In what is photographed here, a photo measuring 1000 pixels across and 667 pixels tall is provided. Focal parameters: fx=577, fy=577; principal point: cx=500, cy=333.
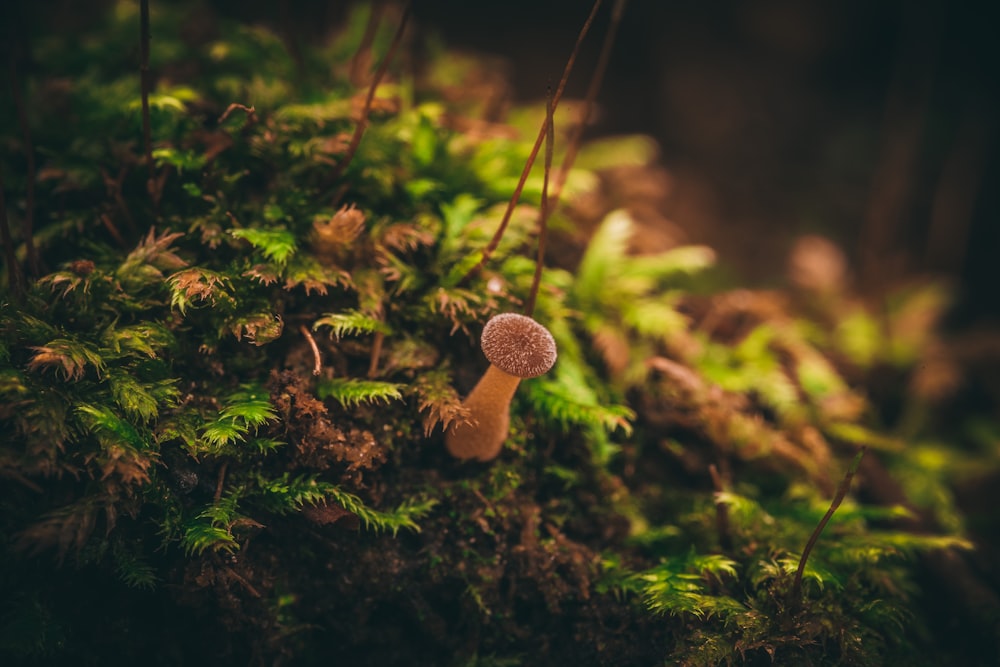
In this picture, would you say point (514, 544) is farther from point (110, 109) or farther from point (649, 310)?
point (110, 109)

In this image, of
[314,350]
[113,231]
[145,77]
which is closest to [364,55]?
[145,77]

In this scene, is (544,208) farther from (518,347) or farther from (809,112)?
(809,112)

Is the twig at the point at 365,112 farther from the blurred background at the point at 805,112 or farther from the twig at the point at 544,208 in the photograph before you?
the blurred background at the point at 805,112

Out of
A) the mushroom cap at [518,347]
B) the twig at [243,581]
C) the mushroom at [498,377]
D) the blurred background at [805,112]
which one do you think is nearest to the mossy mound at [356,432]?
the twig at [243,581]

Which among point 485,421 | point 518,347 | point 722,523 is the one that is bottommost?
point 722,523

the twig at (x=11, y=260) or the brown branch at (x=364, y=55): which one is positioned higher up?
the brown branch at (x=364, y=55)

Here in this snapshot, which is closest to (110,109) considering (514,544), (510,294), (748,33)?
(510,294)

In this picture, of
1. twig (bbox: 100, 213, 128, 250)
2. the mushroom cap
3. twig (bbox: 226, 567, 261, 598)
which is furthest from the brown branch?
twig (bbox: 226, 567, 261, 598)
